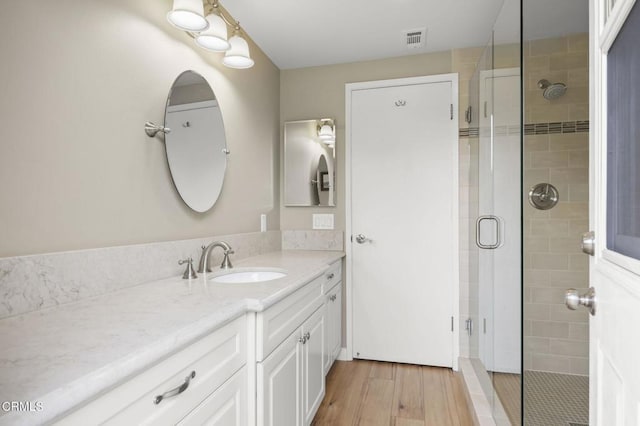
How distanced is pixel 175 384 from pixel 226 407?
268mm

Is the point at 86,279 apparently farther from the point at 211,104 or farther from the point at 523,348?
the point at 523,348

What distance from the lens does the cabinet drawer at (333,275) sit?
2084 mm

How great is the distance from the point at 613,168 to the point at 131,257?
1.47 m

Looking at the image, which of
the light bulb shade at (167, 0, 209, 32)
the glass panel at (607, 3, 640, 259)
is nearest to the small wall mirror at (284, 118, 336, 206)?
the light bulb shade at (167, 0, 209, 32)

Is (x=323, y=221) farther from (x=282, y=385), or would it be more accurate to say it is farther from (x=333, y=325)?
(x=282, y=385)

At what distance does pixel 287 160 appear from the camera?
107 inches

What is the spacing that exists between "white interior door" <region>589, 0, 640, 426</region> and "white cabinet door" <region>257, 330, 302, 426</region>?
3.05 ft

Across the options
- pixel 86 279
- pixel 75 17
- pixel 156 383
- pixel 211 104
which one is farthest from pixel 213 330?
pixel 211 104

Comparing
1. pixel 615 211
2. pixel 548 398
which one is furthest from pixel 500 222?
pixel 615 211

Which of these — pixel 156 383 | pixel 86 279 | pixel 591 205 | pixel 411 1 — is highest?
pixel 411 1

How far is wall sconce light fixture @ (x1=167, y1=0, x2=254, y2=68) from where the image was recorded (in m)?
1.33

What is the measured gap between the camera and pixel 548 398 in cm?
169

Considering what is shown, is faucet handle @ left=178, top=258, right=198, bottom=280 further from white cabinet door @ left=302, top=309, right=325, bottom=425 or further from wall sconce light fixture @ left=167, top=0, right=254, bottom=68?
wall sconce light fixture @ left=167, top=0, right=254, bottom=68

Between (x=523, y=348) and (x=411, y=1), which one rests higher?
(x=411, y=1)
